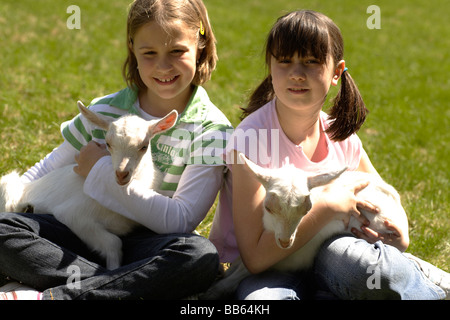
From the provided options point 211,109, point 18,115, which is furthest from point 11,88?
point 211,109

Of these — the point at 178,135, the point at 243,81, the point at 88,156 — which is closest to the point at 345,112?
the point at 178,135

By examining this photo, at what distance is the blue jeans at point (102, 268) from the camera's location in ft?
9.26

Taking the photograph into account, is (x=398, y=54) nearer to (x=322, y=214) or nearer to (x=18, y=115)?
→ (x=18, y=115)

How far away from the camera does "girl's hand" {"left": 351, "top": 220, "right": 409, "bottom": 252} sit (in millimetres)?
3096

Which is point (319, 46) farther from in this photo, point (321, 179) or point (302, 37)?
point (321, 179)

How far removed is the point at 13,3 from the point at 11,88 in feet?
14.0

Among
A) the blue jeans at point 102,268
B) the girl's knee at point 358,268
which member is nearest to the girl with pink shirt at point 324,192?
the girl's knee at point 358,268

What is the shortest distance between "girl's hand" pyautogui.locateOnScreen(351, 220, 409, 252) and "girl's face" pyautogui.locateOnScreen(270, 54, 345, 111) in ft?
2.46

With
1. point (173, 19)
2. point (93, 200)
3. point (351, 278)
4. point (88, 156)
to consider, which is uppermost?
point (173, 19)

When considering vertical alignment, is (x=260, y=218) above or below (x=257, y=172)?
below

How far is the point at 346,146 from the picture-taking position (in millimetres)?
3455

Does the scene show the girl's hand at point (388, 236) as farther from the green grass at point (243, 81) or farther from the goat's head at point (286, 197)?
the green grass at point (243, 81)

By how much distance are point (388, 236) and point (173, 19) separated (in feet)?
5.60

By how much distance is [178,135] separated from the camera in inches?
131
